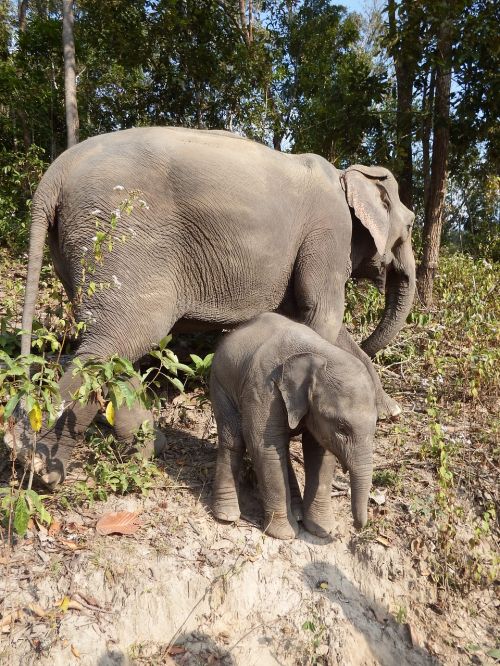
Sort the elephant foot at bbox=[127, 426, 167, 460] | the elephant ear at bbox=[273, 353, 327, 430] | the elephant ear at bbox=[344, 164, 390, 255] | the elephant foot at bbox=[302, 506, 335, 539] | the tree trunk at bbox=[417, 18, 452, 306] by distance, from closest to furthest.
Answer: the elephant ear at bbox=[273, 353, 327, 430], the elephant foot at bbox=[302, 506, 335, 539], the elephant foot at bbox=[127, 426, 167, 460], the elephant ear at bbox=[344, 164, 390, 255], the tree trunk at bbox=[417, 18, 452, 306]

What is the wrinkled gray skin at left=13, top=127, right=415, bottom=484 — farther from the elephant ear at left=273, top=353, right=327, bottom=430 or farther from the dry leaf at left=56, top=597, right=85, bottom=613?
the elephant ear at left=273, top=353, right=327, bottom=430

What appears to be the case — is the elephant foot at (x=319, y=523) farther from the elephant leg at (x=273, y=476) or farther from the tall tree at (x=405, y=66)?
the tall tree at (x=405, y=66)

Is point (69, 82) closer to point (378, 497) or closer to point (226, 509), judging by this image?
point (226, 509)

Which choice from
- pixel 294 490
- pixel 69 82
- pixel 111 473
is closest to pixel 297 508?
pixel 294 490

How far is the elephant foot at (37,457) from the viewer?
365 centimetres

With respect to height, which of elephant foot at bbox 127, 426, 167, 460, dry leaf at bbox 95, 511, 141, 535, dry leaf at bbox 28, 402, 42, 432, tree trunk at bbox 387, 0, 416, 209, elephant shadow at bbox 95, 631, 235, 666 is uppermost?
tree trunk at bbox 387, 0, 416, 209

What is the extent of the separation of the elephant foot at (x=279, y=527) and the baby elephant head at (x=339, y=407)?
487 mm

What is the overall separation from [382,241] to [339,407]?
1904mm

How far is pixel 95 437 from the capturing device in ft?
14.4

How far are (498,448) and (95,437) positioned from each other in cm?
306

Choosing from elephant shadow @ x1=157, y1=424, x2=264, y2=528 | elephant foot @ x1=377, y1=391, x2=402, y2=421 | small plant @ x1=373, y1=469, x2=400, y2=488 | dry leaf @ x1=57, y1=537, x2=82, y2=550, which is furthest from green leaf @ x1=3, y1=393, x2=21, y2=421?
elephant foot @ x1=377, y1=391, x2=402, y2=421

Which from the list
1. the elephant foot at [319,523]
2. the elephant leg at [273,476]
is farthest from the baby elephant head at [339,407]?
the elephant foot at [319,523]

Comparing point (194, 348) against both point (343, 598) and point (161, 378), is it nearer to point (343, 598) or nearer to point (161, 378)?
point (161, 378)

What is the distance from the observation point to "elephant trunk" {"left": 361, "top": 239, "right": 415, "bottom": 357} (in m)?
5.14
